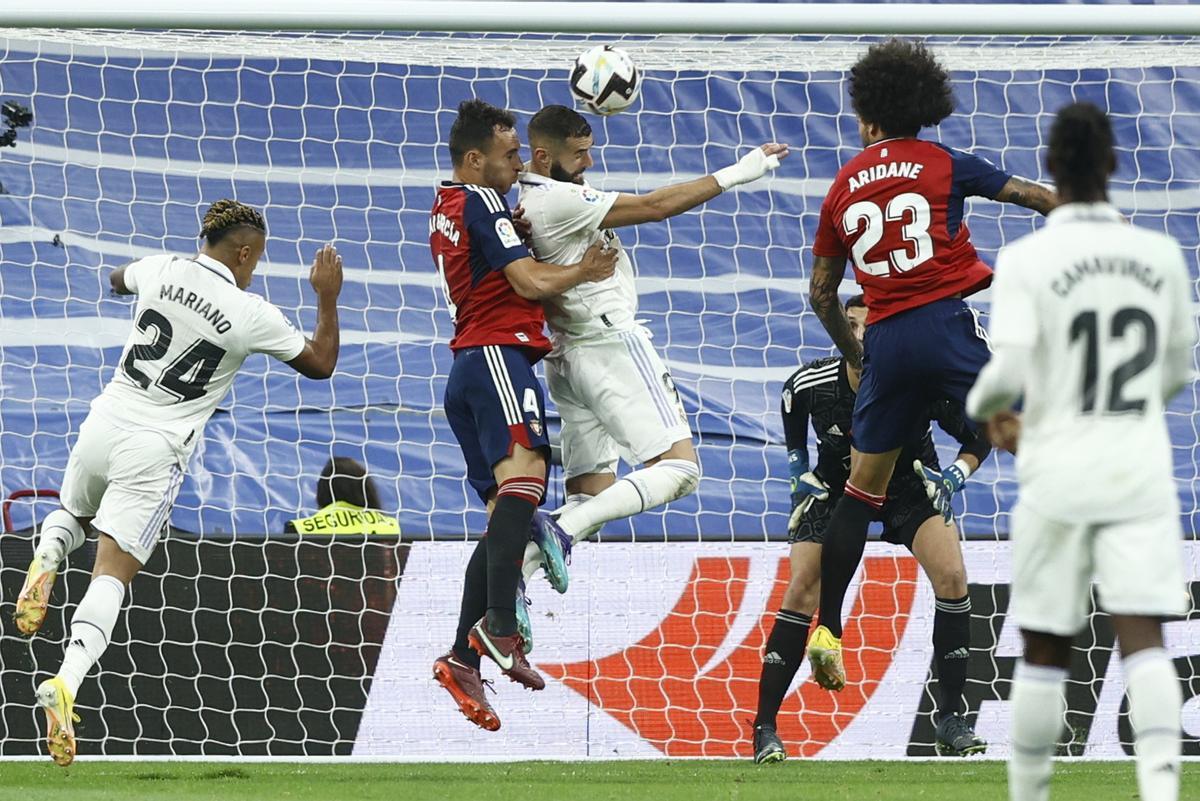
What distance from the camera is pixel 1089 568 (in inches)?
153

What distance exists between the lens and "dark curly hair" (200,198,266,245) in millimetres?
7014

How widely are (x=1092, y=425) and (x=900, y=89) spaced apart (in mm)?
2578

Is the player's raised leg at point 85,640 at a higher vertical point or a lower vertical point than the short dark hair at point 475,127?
lower

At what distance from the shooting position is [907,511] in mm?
6930

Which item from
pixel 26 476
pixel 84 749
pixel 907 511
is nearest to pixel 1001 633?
pixel 907 511

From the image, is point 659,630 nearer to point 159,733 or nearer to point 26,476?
point 159,733

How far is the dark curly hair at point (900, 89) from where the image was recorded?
607 cm

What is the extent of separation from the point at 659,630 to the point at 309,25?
128 inches

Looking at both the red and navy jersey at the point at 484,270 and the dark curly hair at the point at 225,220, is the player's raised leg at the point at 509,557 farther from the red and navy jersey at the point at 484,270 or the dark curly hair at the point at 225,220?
the dark curly hair at the point at 225,220

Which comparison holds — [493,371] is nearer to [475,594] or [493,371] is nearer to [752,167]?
[475,594]

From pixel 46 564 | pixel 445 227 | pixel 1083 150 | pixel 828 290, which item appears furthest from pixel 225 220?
pixel 1083 150

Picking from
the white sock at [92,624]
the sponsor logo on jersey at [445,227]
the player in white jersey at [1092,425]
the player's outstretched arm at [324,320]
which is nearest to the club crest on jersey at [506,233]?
the sponsor logo on jersey at [445,227]

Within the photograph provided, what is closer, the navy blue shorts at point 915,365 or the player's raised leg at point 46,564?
the navy blue shorts at point 915,365

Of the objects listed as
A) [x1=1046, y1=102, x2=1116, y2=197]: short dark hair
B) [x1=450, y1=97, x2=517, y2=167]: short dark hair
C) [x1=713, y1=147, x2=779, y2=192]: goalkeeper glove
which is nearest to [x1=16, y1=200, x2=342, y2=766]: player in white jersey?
[x1=450, y1=97, x2=517, y2=167]: short dark hair
